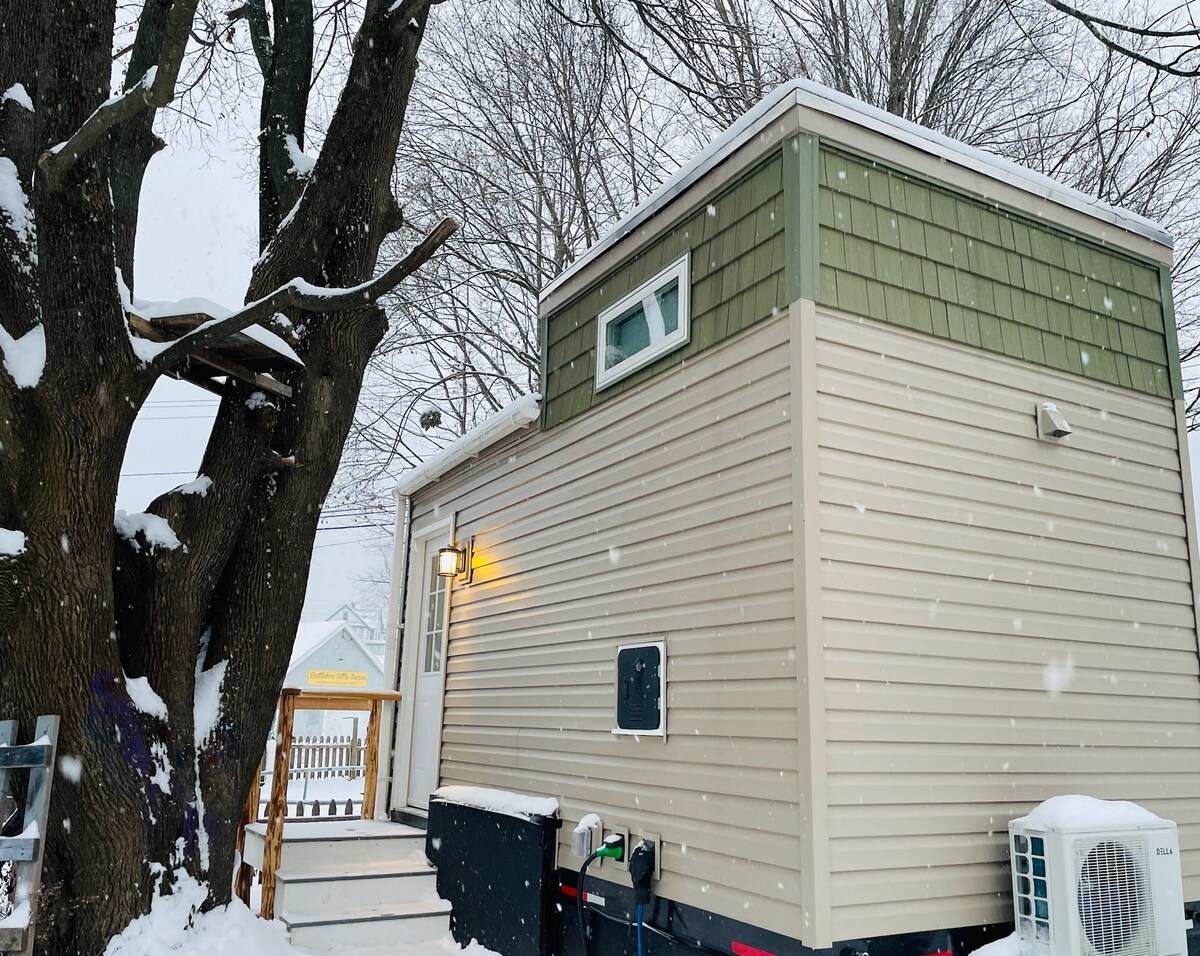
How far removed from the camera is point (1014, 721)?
12.3ft

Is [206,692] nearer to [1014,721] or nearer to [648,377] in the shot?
[648,377]

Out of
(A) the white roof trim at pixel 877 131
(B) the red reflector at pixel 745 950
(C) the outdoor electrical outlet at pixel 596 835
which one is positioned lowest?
(B) the red reflector at pixel 745 950

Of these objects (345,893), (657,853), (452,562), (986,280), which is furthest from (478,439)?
(986,280)

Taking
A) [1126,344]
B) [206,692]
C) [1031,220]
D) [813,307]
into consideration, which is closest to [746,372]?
[813,307]

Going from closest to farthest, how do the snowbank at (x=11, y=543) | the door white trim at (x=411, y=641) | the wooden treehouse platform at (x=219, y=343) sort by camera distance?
the snowbank at (x=11, y=543), the wooden treehouse platform at (x=219, y=343), the door white trim at (x=411, y=641)

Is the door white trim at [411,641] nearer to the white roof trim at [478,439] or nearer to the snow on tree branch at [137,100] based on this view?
the white roof trim at [478,439]

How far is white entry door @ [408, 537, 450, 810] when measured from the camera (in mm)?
6781

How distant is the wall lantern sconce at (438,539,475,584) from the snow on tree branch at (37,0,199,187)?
3.71 meters

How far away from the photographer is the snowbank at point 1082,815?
11.0ft

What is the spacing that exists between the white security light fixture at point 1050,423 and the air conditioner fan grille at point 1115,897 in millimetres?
1706

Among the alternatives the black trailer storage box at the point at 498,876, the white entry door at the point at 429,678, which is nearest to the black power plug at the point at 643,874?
the black trailer storage box at the point at 498,876

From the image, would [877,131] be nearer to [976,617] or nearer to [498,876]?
[976,617]

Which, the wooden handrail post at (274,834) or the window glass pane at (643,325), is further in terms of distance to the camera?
the wooden handrail post at (274,834)

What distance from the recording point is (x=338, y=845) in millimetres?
5996
